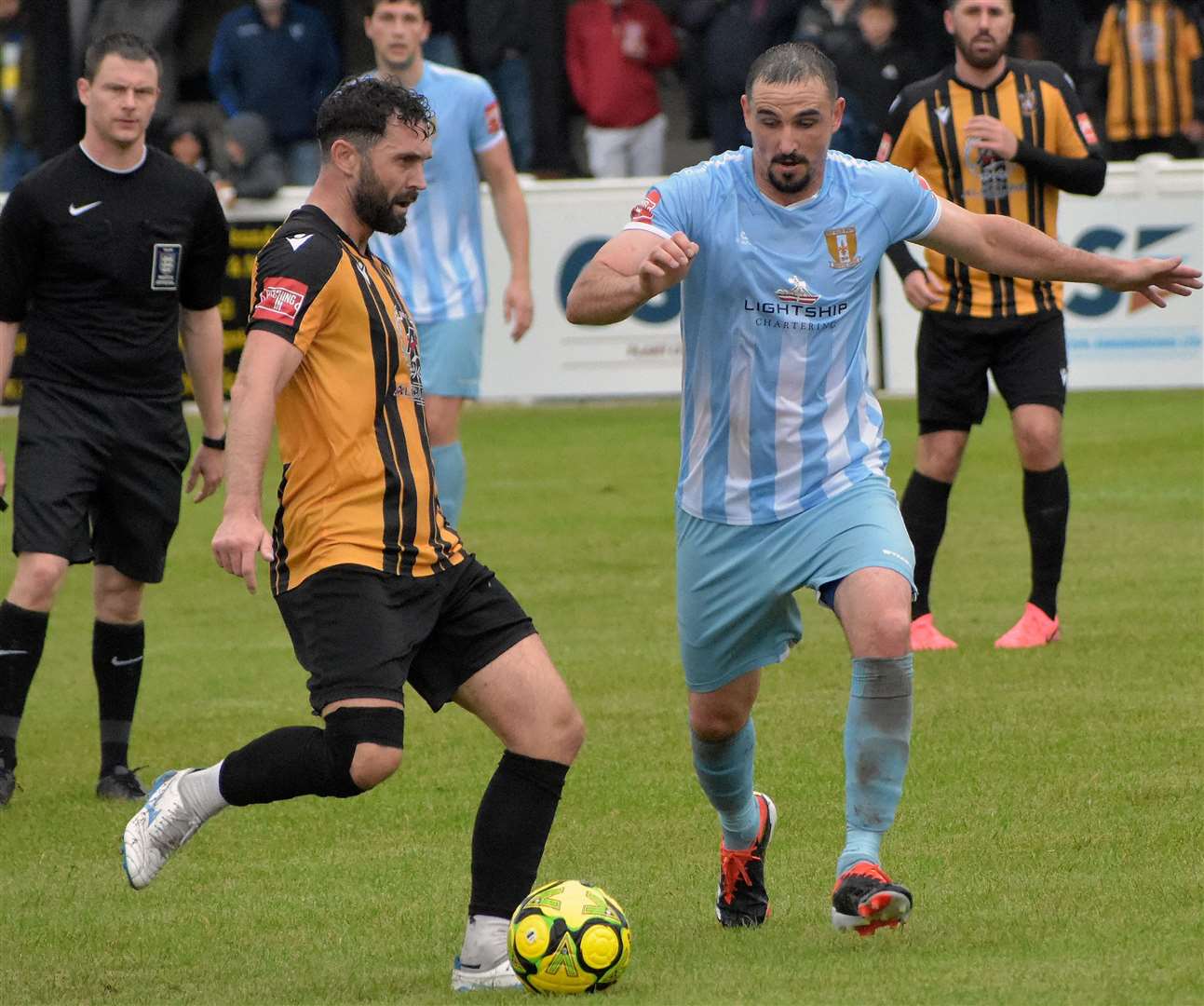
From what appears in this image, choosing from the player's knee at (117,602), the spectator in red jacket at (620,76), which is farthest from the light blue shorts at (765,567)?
the spectator in red jacket at (620,76)

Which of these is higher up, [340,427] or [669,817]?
[340,427]

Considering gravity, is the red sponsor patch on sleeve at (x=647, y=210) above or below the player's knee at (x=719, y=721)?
above

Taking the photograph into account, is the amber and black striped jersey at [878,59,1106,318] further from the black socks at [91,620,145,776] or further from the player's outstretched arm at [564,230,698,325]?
the player's outstretched arm at [564,230,698,325]

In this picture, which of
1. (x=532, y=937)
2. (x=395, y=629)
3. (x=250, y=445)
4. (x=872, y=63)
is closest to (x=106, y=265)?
(x=250, y=445)

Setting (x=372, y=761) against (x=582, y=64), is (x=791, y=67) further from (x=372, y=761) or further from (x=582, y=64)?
(x=582, y=64)

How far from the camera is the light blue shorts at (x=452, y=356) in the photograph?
9883mm

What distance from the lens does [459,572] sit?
5504mm

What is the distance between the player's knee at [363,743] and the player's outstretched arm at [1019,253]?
194 centimetres

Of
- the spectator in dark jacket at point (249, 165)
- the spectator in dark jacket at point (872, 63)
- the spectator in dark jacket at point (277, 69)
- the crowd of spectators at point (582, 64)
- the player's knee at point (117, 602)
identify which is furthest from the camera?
the spectator in dark jacket at point (277, 69)

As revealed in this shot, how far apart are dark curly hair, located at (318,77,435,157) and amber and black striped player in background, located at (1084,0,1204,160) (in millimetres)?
13342

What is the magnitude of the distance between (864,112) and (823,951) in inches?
505

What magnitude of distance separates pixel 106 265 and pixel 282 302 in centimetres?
240

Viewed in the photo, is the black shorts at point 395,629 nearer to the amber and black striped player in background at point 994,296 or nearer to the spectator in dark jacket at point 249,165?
the amber and black striped player in background at point 994,296

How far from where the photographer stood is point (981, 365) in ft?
30.5
